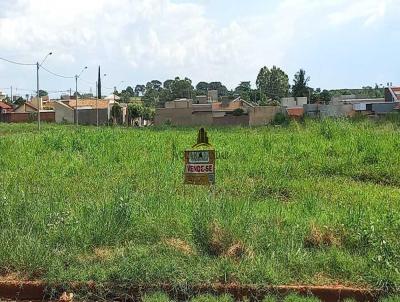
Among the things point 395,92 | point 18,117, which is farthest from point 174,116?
point 395,92

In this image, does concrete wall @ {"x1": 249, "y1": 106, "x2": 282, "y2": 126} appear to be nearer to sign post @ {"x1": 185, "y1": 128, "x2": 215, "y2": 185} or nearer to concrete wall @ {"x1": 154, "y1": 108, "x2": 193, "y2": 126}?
concrete wall @ {"x1": 154, "y1": 108, "x2": 193, "y2": 126}

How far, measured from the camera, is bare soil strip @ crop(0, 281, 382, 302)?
4.75m

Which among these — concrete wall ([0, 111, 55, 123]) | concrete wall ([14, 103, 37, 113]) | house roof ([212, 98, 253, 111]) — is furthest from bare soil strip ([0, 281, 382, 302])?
concrete wall ([14, 103, 37, 113])

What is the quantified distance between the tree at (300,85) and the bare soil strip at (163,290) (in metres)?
93.7

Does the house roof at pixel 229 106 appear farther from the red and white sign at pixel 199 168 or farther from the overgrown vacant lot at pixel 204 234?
the red and white sign at pixel 199 168

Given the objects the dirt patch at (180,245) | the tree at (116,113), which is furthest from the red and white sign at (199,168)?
the tree at (116,113)

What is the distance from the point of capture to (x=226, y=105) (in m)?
79.4

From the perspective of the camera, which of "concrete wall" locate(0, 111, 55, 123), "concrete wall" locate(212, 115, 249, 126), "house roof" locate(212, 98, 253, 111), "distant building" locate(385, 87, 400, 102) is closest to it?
"concrete wall" locate(212, 115, 249, 126)

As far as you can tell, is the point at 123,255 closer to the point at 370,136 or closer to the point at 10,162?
the point at 10,162

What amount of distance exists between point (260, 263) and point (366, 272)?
103 cm

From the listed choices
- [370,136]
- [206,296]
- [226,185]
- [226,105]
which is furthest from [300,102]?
[206,296]

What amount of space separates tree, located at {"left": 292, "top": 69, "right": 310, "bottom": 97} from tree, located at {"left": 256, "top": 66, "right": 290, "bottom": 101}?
318 inches

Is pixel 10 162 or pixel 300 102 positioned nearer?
pixel 10 162

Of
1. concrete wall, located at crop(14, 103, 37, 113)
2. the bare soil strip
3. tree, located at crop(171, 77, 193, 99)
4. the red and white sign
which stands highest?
tree, located at crop(171, 77, 193, 99)
